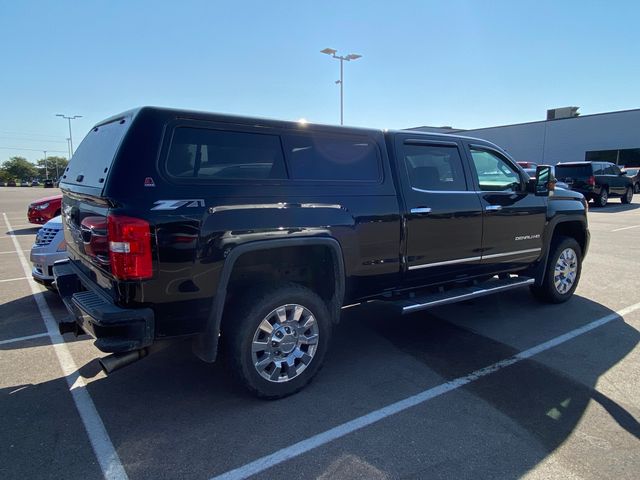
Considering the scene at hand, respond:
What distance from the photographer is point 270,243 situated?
10.1 ft

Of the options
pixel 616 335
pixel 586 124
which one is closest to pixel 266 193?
pixel 616 335

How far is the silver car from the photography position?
17.1 ft

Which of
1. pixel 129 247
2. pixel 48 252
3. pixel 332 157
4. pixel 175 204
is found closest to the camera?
pixel 129 247

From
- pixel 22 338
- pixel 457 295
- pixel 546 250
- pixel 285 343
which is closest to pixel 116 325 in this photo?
pixel 285 343

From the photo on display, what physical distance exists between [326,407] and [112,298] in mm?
1655

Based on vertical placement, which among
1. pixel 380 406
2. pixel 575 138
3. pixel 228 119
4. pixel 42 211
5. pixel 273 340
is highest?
pixel 575 138

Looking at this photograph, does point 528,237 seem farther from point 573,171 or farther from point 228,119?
point 573,171

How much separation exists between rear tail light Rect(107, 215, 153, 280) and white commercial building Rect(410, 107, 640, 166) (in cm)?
3672

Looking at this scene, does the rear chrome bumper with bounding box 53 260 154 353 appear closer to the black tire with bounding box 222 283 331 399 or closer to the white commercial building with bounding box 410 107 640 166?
the black tire with bounding box 222 283 331 399

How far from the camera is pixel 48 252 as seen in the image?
5.23 meters

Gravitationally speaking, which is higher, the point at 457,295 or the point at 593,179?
the point at 593,179

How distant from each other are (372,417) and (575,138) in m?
38.1

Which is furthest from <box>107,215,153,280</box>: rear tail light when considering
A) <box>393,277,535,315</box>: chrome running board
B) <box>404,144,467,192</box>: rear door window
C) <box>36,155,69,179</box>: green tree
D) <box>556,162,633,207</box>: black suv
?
<box>36,155,69,179</box>: green tree

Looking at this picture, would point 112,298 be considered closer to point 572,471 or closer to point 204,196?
point 204,196
